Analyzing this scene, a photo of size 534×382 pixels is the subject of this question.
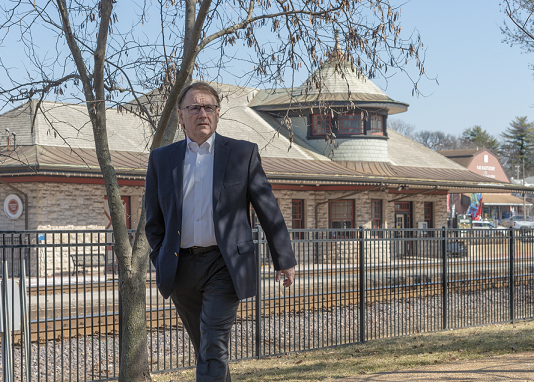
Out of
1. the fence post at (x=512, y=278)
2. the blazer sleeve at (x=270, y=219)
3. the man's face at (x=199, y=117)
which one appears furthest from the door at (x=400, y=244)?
the man's face at (x=199, y=117)

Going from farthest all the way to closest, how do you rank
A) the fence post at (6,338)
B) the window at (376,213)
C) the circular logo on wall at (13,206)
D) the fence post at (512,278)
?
the window at (376,213), the circular logo on wall at (13,206), the fence post at (512,278), the fence post at (6,338)

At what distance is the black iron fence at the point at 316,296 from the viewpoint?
7.52 m

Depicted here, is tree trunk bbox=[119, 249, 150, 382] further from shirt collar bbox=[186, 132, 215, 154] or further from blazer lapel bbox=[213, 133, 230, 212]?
blazer lapel bbox=[213, 133, 230, 212]

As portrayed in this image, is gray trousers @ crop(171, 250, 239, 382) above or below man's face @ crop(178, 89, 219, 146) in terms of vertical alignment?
below

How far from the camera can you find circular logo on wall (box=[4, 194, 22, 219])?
734 inches

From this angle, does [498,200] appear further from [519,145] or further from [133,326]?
[133,326]

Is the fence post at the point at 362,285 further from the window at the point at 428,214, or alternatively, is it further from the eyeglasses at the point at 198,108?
the window at the point at 428,214

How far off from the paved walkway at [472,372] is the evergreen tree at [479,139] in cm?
11464

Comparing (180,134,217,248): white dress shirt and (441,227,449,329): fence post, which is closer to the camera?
(180,134,217,248): white dress shirt

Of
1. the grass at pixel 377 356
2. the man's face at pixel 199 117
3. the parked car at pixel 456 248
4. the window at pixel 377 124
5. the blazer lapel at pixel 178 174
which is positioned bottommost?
the grass at pixel 377 356

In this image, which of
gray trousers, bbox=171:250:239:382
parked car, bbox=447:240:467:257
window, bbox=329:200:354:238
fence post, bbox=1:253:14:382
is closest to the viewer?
gray trousers, bbox=171:250:239:382

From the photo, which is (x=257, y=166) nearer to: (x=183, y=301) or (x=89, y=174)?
(x=183, y=301)

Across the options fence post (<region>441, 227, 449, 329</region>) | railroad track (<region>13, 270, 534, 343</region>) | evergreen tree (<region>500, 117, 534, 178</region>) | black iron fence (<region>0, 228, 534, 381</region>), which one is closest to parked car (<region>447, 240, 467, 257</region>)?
black iron fence (<region>0, 228, 534, 381</region>)

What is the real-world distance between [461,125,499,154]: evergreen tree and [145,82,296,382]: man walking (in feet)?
387
